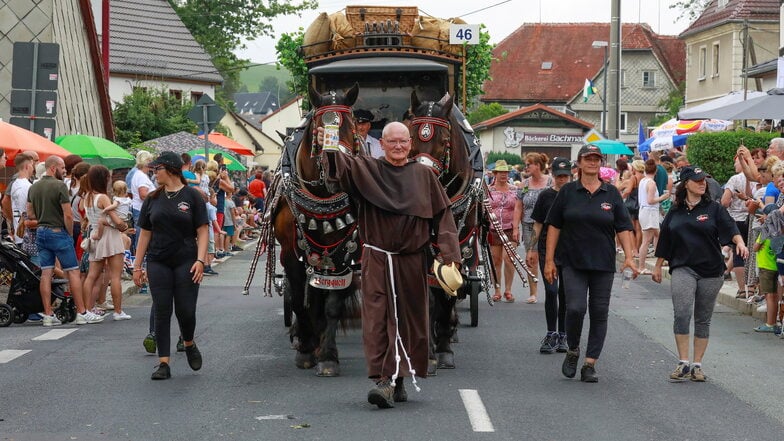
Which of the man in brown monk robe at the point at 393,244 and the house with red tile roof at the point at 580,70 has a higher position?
the house with red tile roof at the point at 580,70

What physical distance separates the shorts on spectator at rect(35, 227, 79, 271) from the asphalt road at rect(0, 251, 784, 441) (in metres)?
0.72

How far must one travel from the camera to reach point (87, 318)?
552 inches

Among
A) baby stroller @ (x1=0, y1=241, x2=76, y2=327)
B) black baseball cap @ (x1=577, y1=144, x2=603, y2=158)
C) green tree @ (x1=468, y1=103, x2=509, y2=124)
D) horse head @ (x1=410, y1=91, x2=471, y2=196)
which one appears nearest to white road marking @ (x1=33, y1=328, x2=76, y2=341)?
baby stroller @ (x1=0, y1=241, x2=76, y2=327)

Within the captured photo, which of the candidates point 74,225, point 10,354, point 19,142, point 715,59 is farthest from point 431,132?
point 715,59

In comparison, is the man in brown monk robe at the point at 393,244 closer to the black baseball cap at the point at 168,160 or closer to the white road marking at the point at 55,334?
the black baseball cap at the point at 168,160

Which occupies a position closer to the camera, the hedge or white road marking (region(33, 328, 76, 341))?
white road marking (region(33, 328, 76, 341))

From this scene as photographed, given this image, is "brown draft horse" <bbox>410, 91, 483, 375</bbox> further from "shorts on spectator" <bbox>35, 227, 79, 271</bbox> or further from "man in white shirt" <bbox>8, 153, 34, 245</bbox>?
"man in white shirt" <bbox>8, 153, 34, 245</bbox>

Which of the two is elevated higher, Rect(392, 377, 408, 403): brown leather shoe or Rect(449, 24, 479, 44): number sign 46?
Rect(449, 24, 479, 44): number sign 46

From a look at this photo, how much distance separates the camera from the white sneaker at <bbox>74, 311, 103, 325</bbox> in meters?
14.0

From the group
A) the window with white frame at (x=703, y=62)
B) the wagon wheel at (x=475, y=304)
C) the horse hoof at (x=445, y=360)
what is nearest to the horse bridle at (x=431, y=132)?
the horse hoof at (x=445, y=360)

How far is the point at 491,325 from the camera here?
14008mm

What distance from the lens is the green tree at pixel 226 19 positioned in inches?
2159

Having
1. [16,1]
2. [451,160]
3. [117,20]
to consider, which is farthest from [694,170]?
[117,20]

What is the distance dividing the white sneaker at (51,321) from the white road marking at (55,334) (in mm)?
436
